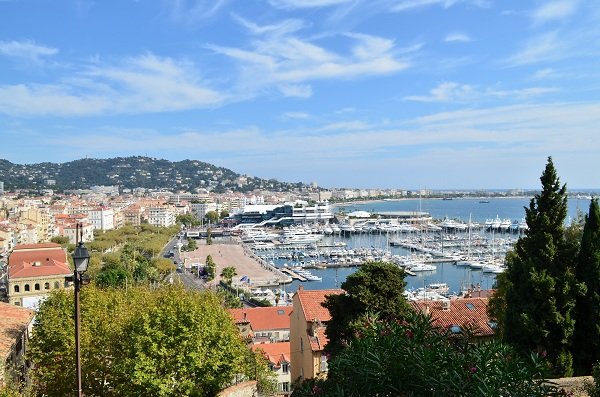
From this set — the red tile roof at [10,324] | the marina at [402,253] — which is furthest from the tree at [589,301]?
the marina at [402,253]

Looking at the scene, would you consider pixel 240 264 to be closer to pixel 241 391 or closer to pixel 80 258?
pixel 241 391

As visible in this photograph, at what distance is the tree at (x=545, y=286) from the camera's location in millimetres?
10430

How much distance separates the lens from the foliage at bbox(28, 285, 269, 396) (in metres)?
9.74

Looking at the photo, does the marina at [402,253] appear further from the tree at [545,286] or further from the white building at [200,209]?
the white building at [200,209]

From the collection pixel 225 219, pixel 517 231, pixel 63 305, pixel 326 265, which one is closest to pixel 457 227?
pixel 517 231

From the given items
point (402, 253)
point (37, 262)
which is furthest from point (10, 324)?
point (402, 253)

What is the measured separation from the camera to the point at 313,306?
15828mm

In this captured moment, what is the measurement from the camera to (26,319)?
12742 mm

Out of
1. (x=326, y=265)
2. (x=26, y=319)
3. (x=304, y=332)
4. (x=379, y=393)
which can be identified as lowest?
(x=326, y=265)

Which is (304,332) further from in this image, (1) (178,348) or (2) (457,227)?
(2) (457,227)

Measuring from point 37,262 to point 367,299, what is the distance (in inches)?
1038

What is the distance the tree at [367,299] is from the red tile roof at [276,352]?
6.97m

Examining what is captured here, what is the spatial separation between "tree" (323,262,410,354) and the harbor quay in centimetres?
3252

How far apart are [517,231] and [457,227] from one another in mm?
10063
